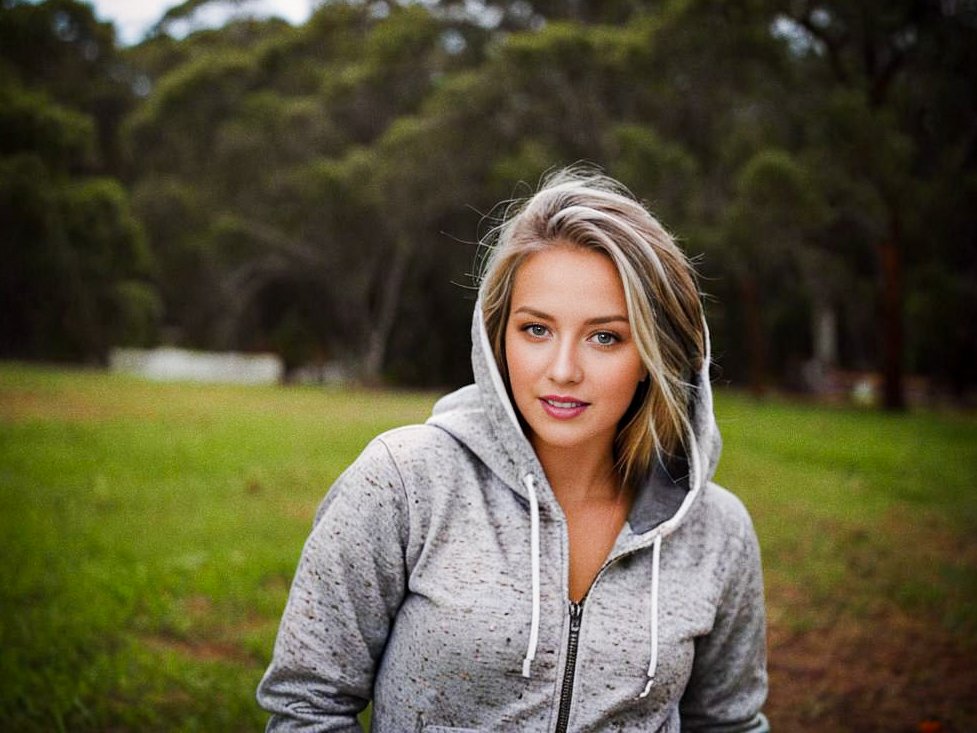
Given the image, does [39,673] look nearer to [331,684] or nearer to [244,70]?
[331,684]

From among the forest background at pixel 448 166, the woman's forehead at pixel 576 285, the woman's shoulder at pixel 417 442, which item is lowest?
the woman's shoulder at pixel 417 442

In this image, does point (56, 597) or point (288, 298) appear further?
point (288, 298)

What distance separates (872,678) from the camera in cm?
375

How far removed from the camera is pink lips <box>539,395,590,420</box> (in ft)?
6.10

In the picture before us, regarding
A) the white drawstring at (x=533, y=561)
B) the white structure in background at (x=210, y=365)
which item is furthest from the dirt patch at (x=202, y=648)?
the white structure in background at (x=210, y=365)

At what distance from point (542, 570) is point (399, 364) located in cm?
2469

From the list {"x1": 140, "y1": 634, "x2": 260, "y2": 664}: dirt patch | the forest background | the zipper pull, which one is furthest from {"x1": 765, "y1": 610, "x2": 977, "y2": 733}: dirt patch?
the forest background

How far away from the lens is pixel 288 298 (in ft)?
93.4

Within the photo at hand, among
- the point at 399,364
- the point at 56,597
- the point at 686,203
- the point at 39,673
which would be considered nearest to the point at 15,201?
the point at 56,597

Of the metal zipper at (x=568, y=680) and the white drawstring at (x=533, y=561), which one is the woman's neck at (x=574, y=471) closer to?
the white drawstring at (x=533, y=561)

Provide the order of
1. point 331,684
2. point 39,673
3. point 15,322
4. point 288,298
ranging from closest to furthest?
point 331,684, point 39,673, point 15,322, point 288,298

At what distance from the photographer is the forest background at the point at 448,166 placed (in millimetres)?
13469

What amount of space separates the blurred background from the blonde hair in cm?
33

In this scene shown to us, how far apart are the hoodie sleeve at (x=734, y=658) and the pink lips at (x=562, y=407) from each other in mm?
474
